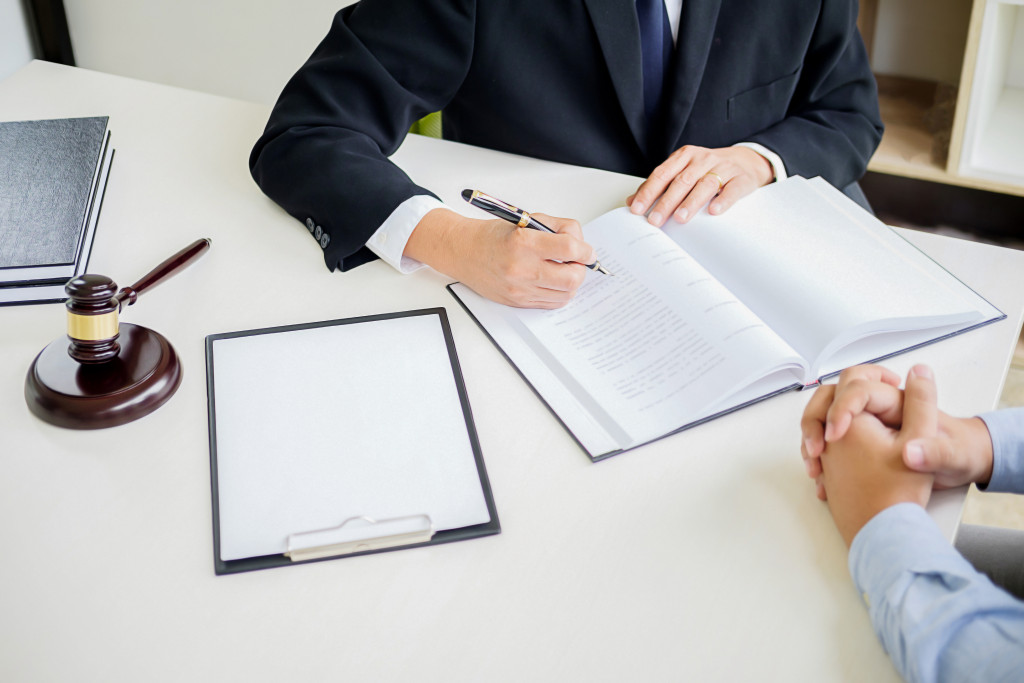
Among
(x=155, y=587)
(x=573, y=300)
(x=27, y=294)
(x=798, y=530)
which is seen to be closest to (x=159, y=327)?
(x=27, y=294)

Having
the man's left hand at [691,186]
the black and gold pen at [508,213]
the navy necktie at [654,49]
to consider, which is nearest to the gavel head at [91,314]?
the black and gold pen at [508,213]

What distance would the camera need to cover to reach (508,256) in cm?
95

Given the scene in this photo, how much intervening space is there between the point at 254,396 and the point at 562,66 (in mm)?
719

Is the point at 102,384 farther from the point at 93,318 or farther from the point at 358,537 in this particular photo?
the point at 358,537

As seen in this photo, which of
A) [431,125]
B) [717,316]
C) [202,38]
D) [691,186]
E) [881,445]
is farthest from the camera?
[202,38]

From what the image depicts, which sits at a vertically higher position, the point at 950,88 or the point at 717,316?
the point at 717,316

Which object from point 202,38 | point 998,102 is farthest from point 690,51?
point 998,102

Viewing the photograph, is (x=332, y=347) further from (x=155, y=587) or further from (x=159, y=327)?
(x=155, y=587)

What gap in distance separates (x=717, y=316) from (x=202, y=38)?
1528mm

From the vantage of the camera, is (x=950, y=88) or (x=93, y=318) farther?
(x=950, y=88)

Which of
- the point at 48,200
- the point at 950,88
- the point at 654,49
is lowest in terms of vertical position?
the point at 950,88

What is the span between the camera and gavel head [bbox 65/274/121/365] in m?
0.79

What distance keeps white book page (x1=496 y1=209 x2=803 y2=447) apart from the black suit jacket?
0.90ft

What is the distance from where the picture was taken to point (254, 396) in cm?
84
